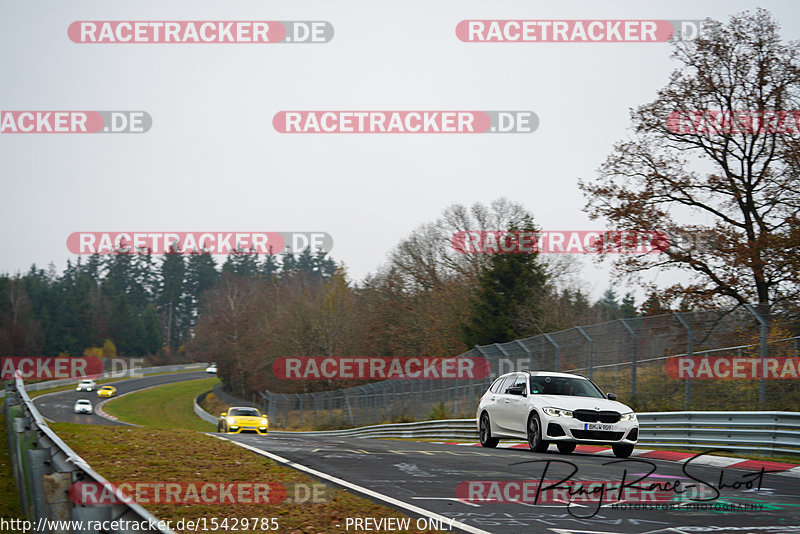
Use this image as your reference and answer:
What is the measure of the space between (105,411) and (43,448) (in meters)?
73.9

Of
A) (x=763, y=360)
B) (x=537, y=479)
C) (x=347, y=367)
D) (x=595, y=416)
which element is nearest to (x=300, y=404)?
(x=347, y=367)

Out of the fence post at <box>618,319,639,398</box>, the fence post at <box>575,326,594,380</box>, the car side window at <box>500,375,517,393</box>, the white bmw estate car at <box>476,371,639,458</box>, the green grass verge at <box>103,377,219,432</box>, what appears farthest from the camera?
the green grass verge at <box>103,377,219,432</box>

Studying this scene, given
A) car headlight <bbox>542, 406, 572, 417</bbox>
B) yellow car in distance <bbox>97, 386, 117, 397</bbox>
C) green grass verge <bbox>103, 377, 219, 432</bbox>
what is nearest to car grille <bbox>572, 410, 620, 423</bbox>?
car headlight <bbox>542, 406, 572, 417</bbox>

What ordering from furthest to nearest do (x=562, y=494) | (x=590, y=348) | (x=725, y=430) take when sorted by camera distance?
(x=590, y=348), (x=725, y=430), (x=562, y=494)

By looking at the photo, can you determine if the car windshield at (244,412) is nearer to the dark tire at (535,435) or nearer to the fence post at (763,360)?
the dark tire at (535,435)

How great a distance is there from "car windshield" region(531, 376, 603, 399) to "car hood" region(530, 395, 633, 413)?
320 millimetres

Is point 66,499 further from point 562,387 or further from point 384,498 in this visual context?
point 562,387

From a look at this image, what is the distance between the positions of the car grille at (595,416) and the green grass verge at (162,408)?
5121cm

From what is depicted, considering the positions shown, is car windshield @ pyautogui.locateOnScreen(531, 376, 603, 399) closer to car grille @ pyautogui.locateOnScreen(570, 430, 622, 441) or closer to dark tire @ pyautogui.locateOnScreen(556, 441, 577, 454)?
dark tire @ pyautogui.locateOnScreen(556, 441, 577, 454)

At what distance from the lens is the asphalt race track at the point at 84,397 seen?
64.1m

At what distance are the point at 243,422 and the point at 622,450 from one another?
22.2 m

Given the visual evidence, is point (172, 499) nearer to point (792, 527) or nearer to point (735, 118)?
point (792, 527)

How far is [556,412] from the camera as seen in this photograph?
15.1 m

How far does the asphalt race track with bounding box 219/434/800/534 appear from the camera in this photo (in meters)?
7.24
